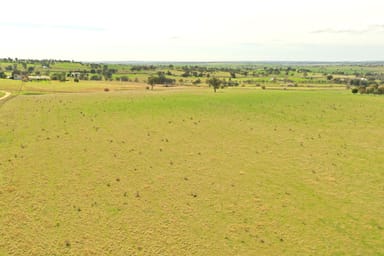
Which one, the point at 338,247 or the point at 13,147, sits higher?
the point at 13,147

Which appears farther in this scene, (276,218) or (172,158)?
(172,158)

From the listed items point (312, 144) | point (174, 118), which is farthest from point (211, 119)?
point (312, 144)

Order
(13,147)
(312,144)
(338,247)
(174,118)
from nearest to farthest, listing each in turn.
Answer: (338,247) → (13,147) → (312,144) → (174,118)

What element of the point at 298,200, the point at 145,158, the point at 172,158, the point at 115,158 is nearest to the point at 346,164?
the point at 298,200

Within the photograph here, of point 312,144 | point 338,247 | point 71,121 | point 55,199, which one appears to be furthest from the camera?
point 71,121

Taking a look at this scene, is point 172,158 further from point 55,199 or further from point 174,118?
point 174,118

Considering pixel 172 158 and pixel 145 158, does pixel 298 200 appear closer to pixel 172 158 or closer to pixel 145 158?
pixel 172 158
